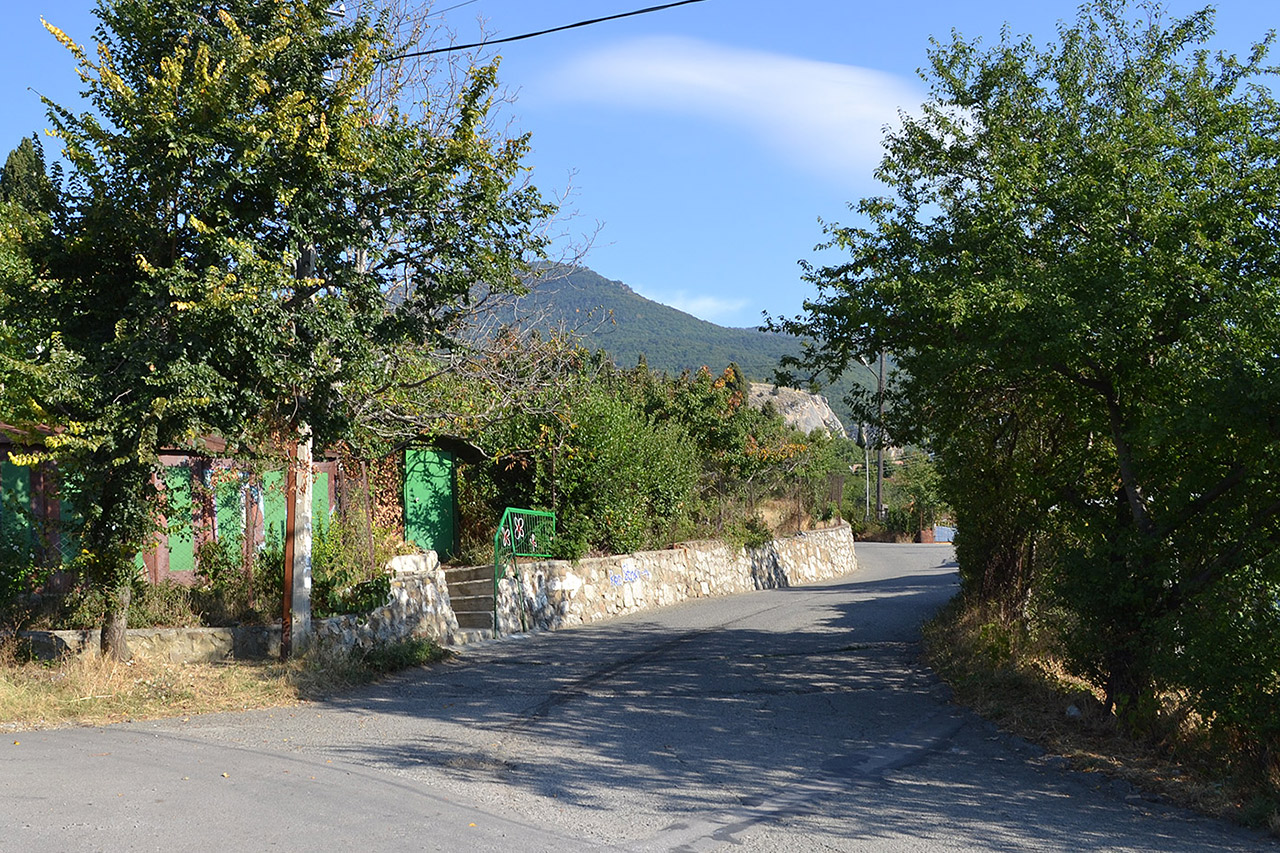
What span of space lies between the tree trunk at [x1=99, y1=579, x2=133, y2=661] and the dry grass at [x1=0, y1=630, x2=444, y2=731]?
0.52 feet

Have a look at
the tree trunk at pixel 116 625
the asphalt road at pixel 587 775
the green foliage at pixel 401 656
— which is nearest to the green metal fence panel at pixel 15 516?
the tree trunk at pixel 116 625

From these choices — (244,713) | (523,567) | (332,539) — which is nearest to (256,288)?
(244,713)

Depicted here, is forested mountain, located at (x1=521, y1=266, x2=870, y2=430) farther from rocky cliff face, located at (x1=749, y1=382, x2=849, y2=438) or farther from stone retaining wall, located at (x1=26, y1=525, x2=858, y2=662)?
stone retaining wall, located at (x1=26, y1=525, x2=858, y2=662)

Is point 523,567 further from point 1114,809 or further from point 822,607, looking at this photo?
point 1114,809

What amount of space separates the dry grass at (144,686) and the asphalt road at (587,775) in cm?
39

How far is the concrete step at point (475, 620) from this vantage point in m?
15.7

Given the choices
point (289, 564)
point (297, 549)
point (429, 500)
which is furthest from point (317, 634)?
point (429, 500)

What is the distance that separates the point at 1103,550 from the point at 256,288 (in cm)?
826

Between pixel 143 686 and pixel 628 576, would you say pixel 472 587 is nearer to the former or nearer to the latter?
pixel 628 576

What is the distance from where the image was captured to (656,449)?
2111 cm

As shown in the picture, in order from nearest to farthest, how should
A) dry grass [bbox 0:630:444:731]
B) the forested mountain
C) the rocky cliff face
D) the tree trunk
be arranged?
1. dry grass [bbox 0:630:444:731]
2. the tree trunk
3. the rocky cliff face
4. the forested mountain

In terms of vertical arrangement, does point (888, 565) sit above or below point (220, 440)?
below

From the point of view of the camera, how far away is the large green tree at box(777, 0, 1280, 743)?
7812 millimetres

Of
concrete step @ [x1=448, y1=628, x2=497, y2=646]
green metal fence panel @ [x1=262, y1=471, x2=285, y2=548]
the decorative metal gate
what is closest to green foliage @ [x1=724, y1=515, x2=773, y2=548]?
the decorative metal gate
